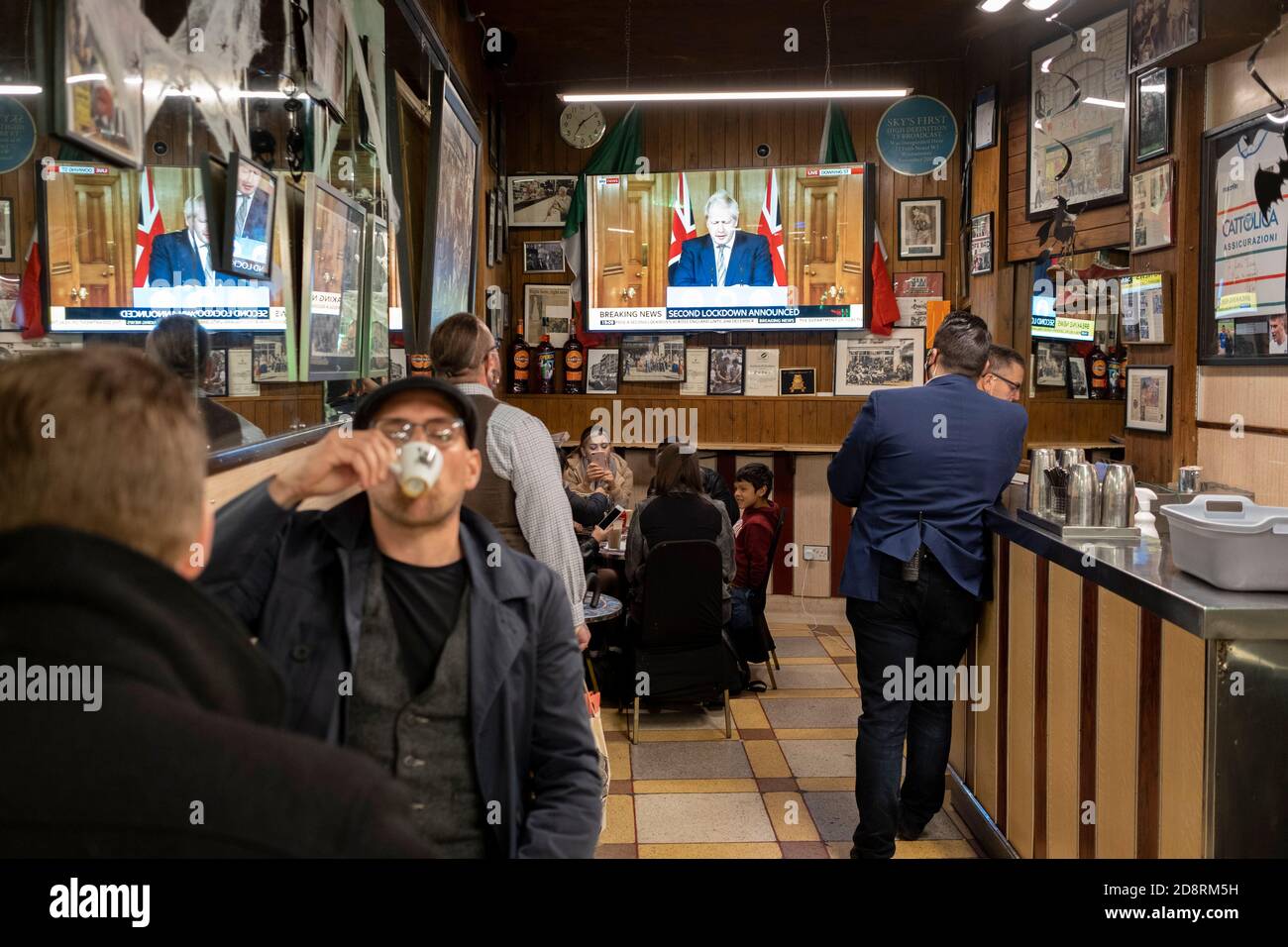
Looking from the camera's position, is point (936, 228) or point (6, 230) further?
point (936, 228)

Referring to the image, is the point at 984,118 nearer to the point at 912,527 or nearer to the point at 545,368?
the point at 545,368

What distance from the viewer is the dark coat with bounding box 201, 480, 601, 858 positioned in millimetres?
843

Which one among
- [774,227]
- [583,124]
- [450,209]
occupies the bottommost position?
[450,209]

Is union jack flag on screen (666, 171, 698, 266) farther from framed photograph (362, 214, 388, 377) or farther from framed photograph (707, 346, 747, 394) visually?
framed photograph (362, 214, 388, 377)

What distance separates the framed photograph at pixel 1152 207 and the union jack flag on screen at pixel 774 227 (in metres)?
2.57

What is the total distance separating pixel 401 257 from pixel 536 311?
3348 mm

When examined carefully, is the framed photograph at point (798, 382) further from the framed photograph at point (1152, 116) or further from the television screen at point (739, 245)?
the framed photograph at point (1152, 116)

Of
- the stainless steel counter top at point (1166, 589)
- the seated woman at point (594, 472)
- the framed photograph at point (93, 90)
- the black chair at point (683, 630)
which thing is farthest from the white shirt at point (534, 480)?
the seated woman at point (594, 472)

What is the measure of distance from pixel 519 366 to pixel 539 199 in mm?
1077

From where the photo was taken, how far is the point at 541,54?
554 centimetres

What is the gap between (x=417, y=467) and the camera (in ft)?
2.81

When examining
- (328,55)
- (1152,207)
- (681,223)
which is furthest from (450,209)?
(681,223)

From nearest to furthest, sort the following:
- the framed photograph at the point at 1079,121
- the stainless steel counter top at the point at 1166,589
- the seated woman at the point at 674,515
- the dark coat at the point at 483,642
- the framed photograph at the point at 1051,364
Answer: the dark coat at the point at 483,642
the stainless steel counter top at the point at 1166,589
the seated woman at the point at 674,515
the framed photograph at the point at 1079,121
the framed photograph at the point at 1051,364

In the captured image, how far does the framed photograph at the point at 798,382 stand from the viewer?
20.2ft
